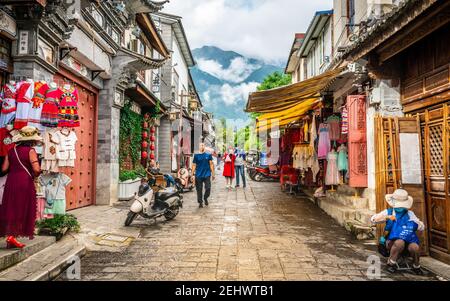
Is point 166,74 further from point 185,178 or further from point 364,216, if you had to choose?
point 364,216

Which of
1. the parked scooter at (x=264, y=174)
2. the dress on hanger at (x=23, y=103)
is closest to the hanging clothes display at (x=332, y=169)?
the dress on hanger at (x=23, y=103)

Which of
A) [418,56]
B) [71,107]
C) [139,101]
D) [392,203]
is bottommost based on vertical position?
[392,203]

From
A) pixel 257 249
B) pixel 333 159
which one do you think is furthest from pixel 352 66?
pixel 257 249

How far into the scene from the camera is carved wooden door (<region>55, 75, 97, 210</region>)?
8641mm

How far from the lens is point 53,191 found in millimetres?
5680

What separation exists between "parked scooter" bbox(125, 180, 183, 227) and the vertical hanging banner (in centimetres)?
422

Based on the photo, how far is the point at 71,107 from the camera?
18.9 feet

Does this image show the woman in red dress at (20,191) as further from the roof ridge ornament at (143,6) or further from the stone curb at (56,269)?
the roof ridge ornament at (143,6)

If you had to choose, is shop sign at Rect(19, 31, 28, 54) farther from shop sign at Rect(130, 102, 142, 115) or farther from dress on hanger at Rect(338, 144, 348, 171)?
shop sign at Rect(130, 102, 142, 115)

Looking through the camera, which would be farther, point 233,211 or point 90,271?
point 233,211

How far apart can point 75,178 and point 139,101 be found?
6212 mm

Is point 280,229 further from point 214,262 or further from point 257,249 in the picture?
Answer: point 214,262

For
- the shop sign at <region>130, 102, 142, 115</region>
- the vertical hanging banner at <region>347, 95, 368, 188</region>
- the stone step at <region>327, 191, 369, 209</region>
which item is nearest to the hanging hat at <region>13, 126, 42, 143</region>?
the vertical hanging banner at <region>347, 95, 368, 188</region>

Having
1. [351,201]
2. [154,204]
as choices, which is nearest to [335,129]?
[351,201]
